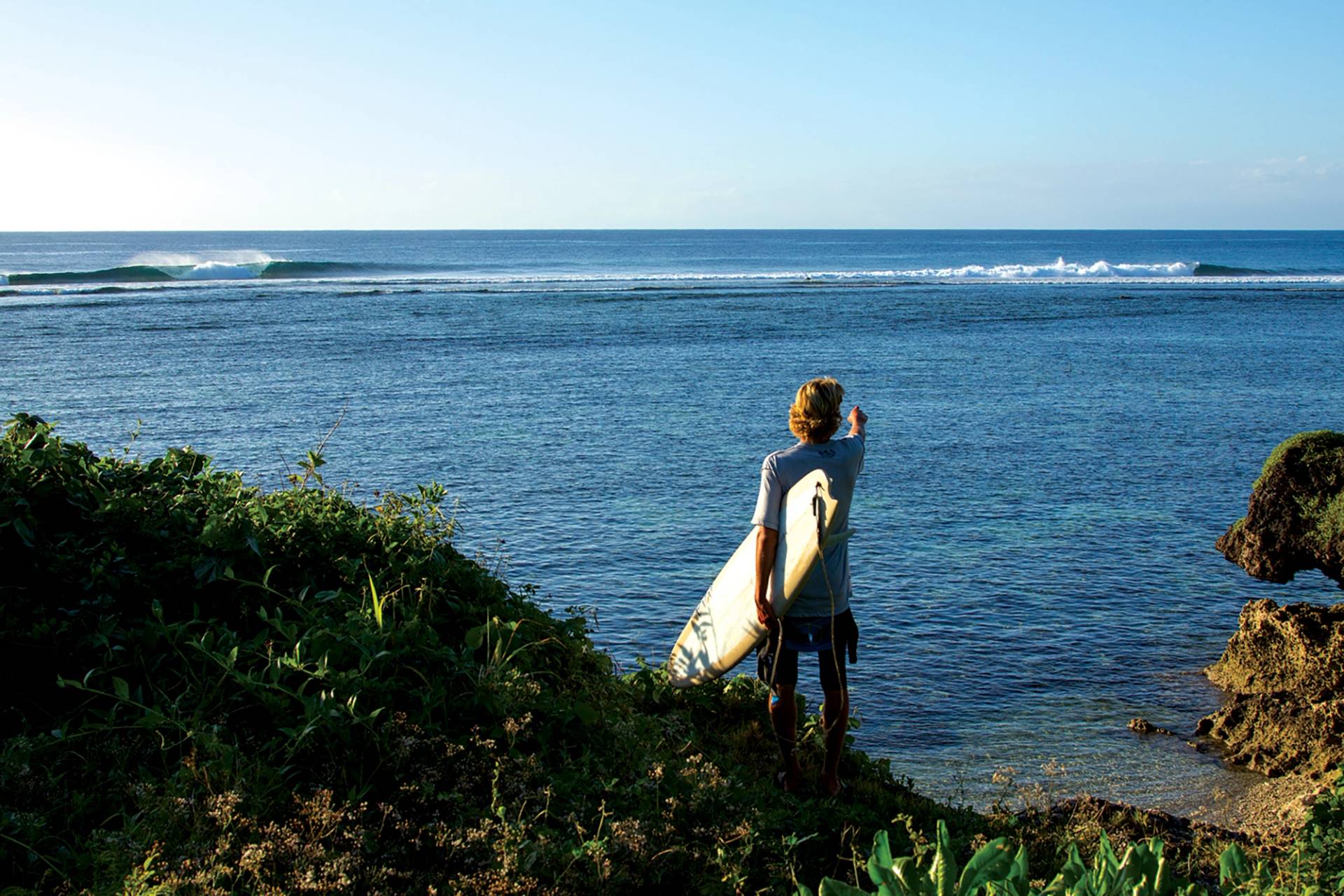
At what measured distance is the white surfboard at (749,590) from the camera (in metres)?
5.06

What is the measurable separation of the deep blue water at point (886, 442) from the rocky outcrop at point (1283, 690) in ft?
1.18

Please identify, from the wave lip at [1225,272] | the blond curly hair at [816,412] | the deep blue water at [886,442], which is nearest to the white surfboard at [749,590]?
the blond curly hair at [816,412]

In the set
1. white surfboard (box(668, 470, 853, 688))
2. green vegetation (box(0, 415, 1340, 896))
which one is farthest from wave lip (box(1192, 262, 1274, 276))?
green vegetation (box(0, 415, 1340, 896))

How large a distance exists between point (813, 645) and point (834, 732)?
1.48 feet

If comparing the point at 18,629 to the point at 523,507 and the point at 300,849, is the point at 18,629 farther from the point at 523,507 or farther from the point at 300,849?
the point at 523,507

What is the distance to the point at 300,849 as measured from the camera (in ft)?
12.1

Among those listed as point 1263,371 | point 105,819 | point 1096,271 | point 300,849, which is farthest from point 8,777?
point 1096,271

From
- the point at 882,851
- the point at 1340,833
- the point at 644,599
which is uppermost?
the point at 882,851

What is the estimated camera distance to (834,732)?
17.2 feet

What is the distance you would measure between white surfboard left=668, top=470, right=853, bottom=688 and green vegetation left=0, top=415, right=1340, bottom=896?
0.40 metres

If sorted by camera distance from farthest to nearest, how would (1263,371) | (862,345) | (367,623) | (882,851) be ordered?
1. (862,345)
2. (1263,371)
3. (367,623)
4. (882,851)

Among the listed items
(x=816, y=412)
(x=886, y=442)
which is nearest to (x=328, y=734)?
(x=816, y=412)

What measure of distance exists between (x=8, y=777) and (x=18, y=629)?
0.79 m

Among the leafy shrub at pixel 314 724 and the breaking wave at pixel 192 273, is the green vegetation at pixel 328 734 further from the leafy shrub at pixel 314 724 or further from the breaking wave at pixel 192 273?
the breaking wave at pixel 192 273
